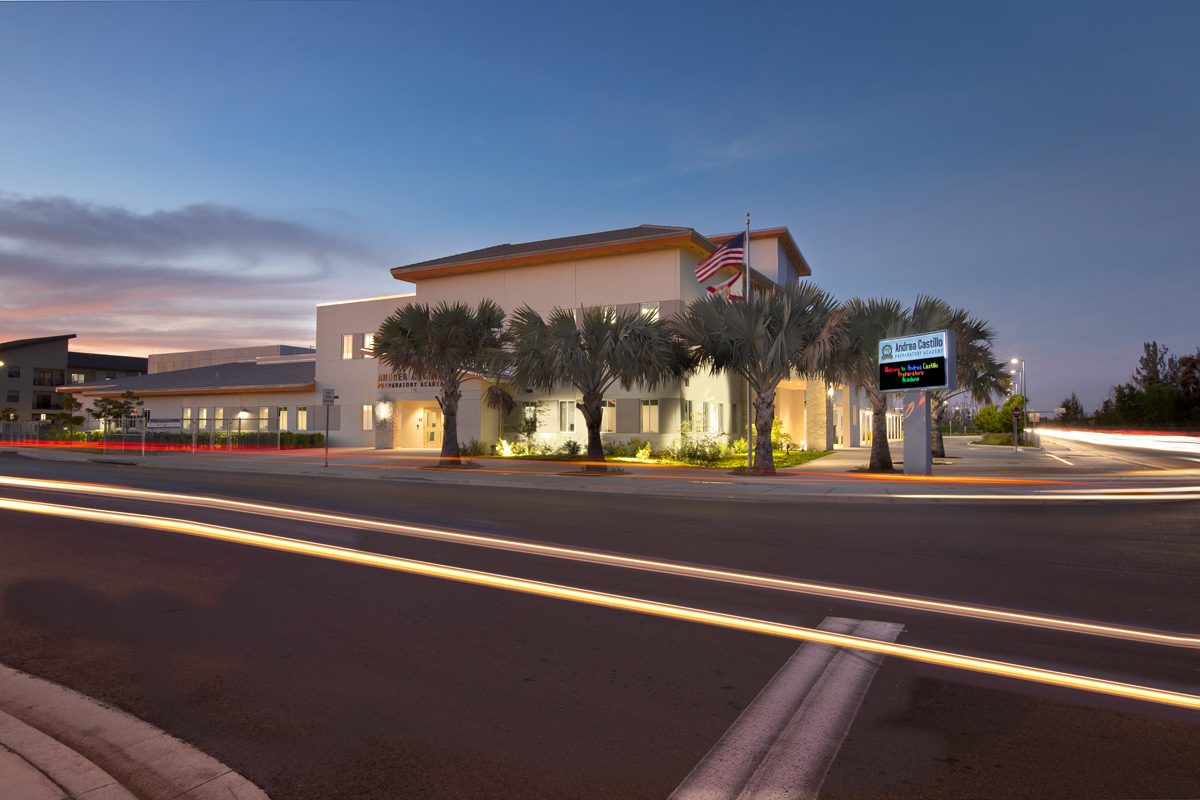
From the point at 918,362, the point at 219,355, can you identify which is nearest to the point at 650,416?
the point at 918,362

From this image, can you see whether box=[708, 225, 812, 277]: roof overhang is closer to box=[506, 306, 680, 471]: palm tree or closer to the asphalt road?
box=[506, 306, 680, 471]: palm tree

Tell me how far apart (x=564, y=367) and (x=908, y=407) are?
11899 mm

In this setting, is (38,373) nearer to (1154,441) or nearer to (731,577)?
(731,577)

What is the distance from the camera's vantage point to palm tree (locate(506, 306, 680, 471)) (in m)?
26.2

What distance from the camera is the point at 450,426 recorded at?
28875mm

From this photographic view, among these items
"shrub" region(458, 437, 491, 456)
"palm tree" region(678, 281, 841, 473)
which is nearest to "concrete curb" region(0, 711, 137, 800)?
"palm tree" region(678, 281, 841, 473)

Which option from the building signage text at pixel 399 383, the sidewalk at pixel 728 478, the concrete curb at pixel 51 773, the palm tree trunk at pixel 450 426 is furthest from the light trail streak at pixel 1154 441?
the concrete curb at pixel 51 773

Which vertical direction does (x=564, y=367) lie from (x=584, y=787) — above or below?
above

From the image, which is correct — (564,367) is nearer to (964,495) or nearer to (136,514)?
(964,495)

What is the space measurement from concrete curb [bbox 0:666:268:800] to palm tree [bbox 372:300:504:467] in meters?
23.1

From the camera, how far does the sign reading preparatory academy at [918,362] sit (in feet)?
71.5

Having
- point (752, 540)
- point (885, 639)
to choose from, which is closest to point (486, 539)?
point (752, 540)

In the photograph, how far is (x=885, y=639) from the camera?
584 cm

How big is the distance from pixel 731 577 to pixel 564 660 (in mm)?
3341
